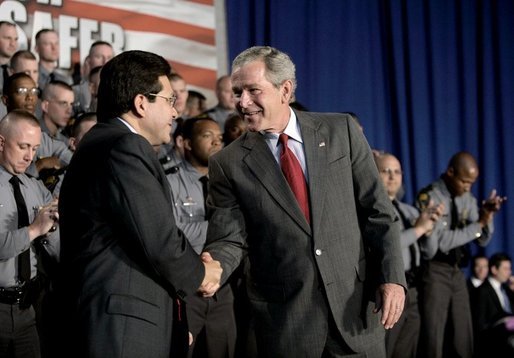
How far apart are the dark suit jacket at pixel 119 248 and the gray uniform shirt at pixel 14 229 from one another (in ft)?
4.47

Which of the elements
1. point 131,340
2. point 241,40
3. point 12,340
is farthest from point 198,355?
point 241,40

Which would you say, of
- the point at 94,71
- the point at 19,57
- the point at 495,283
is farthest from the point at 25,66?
the point at 495,283

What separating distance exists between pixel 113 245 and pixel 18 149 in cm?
179

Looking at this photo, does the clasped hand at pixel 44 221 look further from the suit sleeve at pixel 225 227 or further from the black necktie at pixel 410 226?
the black necktie at pixel 410 226

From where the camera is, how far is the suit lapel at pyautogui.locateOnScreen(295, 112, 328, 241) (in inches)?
112

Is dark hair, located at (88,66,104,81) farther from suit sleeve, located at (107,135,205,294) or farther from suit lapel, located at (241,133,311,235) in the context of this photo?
suit sleeve, located at (107,135,205,294)

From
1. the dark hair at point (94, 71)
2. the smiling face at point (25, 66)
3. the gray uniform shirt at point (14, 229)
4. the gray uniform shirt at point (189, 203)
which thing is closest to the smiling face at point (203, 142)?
the gray uniform shirt at point (189, 203)

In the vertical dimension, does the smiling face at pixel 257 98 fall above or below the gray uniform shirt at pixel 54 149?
above

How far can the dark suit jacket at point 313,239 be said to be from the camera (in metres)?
2.83

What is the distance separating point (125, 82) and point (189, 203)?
220cm

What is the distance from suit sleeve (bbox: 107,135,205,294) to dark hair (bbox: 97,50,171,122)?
0.15 metres

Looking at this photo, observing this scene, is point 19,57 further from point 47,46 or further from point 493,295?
point 493,295

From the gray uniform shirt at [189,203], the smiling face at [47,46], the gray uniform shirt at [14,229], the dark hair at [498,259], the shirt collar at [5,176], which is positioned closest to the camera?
the gray uniform shirt at [14,229]

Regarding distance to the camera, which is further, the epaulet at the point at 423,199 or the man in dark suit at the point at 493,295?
the man in dark suit at the point at 493,295
